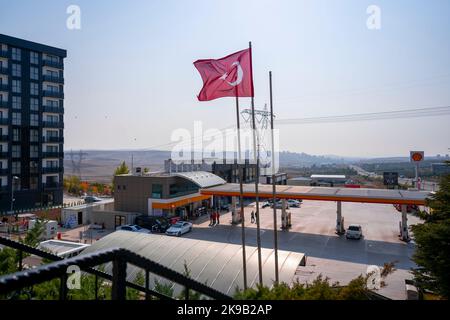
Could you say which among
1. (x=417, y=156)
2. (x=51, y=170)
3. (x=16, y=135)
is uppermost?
(x=16, y=135)

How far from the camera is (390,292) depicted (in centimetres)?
1459

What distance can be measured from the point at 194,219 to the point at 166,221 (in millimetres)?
4546

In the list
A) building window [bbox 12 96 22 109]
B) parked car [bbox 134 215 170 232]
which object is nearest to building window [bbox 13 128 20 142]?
building window [bbox 12 96 22 109]

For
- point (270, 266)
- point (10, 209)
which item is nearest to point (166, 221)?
point (270, 266)

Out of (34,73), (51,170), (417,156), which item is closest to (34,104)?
(34,73)

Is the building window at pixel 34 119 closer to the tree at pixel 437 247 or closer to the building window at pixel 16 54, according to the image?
the building window at pixel 16 54

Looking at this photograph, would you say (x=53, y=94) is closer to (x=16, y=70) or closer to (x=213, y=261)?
(x=16, y=70)

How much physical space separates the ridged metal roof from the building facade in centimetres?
2754

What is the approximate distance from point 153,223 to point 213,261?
16.0 m

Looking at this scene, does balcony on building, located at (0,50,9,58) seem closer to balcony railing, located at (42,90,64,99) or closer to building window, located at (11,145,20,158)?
balcony railing, located at (42,90,64,99)

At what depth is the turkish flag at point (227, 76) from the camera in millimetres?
10211

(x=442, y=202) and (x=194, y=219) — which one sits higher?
(x=442, y=202)

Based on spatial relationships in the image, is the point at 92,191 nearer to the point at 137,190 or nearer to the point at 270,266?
the point at 137,190

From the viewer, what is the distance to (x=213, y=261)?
529 inches
